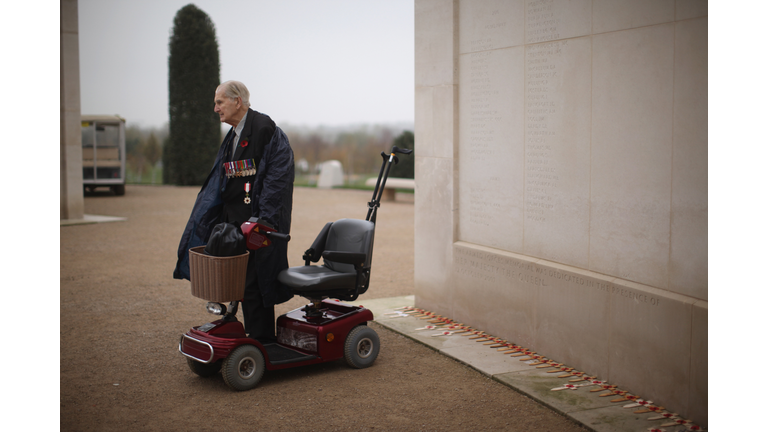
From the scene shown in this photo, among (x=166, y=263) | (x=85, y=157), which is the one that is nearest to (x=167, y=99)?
(x=85, y=157)

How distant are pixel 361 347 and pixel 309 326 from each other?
413 mm

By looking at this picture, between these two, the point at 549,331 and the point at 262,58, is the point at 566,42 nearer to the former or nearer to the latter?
the point at 549,331

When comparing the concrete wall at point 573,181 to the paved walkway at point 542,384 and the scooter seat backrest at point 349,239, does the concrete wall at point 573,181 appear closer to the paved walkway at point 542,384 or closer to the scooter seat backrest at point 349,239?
the paved walkway at point 542,384

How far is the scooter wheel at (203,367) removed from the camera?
404 cm

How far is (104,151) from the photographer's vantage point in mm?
16719

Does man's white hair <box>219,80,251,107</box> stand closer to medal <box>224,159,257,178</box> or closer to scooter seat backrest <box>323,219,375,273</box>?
medal <box>224,159,257,178</box>

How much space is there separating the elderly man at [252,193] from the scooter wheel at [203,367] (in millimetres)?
369

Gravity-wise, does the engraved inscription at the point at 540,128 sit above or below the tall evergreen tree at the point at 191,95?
below

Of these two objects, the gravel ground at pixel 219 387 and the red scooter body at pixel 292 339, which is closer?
the gravel ground at pixel 219 387

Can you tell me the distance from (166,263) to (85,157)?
960cm

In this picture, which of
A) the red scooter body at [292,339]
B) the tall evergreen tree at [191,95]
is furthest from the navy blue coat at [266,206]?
the tall evergreen tree at [191,95]

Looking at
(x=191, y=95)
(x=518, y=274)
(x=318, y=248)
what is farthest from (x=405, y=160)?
(x=318, y=248)

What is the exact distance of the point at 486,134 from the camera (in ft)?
16.4

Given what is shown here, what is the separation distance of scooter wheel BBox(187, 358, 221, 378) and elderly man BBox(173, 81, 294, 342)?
369mm
